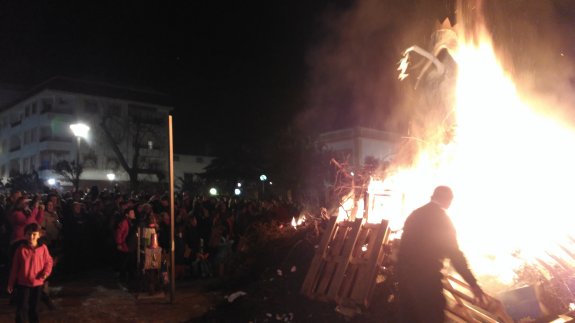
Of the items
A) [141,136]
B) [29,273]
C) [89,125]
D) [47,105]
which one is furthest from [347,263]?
[47,105]

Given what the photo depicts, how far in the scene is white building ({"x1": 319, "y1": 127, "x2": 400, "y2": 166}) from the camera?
3428 cm

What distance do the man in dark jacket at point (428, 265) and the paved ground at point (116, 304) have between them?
4.17 metres

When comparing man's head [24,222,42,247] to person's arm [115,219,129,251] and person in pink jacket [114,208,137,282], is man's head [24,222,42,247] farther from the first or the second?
person's arm [115,219,129,251]

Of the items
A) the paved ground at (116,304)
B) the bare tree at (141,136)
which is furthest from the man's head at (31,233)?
the bare tree at (141,136)

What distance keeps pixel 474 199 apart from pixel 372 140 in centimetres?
2675

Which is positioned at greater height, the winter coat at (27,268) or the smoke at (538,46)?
the smoke at (538,46)

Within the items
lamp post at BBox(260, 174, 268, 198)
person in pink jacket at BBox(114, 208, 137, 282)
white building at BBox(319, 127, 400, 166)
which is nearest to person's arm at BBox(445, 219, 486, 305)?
person in pink jacket at BBox(114, 208, 137, 282)

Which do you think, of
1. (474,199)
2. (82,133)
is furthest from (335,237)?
(82,133)

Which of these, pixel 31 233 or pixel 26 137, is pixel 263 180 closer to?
pixel 31 233

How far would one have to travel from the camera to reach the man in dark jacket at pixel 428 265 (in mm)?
4742

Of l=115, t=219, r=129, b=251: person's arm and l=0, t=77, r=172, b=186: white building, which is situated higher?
l=0, t=77, r=172, b=186: white building

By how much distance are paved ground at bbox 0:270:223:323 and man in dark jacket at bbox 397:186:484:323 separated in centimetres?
417

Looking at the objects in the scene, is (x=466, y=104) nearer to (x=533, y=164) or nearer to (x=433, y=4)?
(x=533, y=164)

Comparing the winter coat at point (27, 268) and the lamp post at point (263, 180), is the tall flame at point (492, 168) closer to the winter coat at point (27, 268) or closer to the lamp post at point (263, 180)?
the winter coat at point (27, 268)
